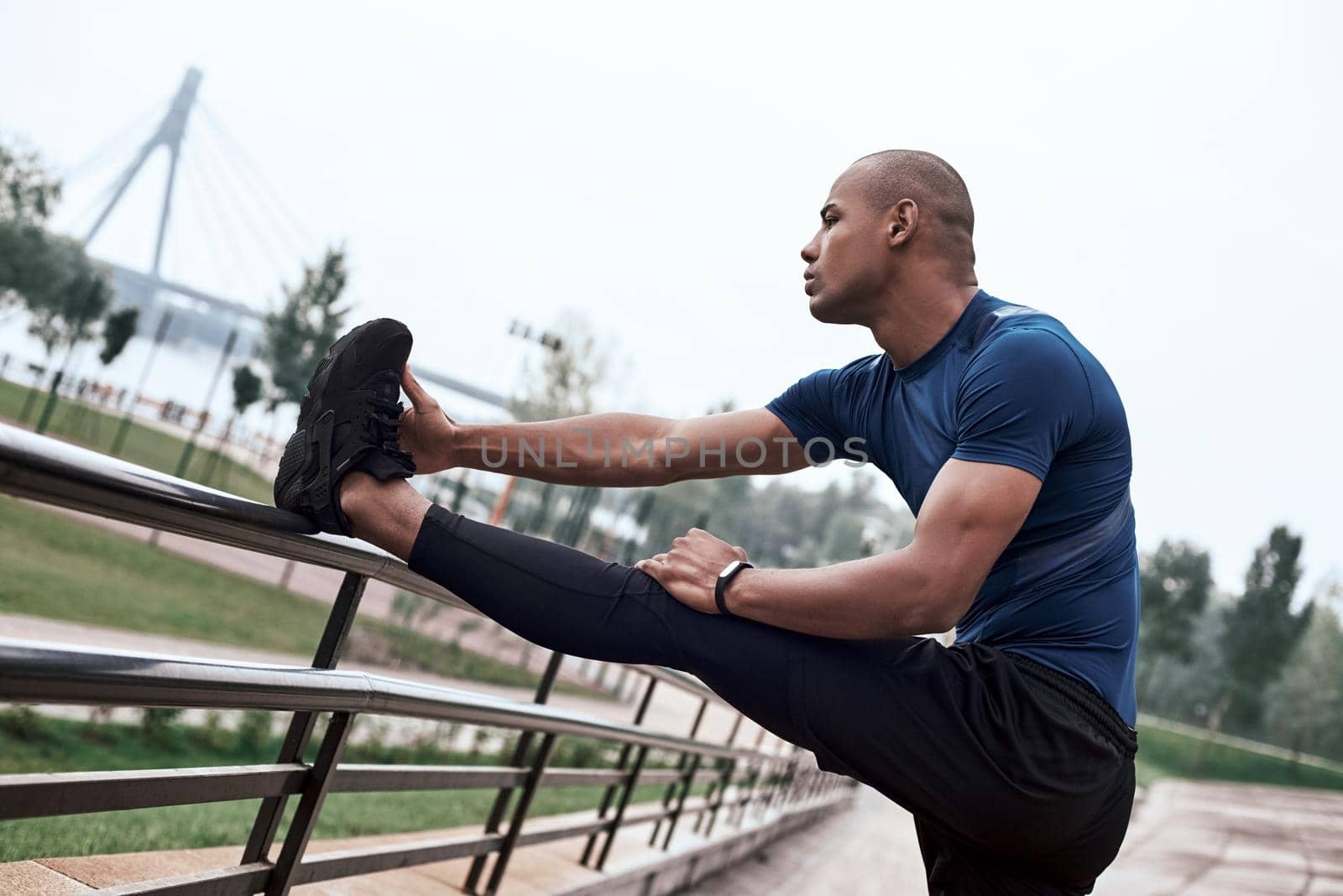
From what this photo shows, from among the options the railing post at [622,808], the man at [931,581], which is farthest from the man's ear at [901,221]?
the railing post at [622,808]

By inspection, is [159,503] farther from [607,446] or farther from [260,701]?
[607,446]

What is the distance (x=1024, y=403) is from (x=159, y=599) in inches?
583

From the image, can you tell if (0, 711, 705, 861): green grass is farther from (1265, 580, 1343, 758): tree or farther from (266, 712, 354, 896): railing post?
(1265, 580, 1343, 758): tree

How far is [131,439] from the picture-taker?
103ft

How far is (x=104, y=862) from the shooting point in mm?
1887

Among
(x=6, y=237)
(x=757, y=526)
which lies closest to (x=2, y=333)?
(x=6, y=237)

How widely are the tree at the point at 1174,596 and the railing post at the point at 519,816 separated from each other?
35.8m

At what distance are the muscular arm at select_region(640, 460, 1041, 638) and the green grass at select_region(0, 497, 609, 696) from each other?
11.2 metres

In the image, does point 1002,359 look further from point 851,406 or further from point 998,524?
point 851,406

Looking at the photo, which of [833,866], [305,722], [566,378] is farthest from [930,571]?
[566,378]

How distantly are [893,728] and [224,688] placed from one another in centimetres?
86

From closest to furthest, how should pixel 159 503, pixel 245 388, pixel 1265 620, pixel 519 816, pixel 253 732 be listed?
1. pixel 159 503
2. pixel 519 816
3. pixel 253 732
4. pixel 245 388
5. pixel 1265 620

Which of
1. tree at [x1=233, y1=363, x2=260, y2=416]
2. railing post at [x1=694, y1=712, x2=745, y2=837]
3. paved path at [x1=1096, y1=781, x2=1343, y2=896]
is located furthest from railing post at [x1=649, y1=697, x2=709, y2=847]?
tree at [x1=233, y1=363, x2=260, y2=416]

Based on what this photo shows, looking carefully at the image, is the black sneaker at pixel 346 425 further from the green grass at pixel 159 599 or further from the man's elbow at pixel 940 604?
the green grass at pixel 159 599
